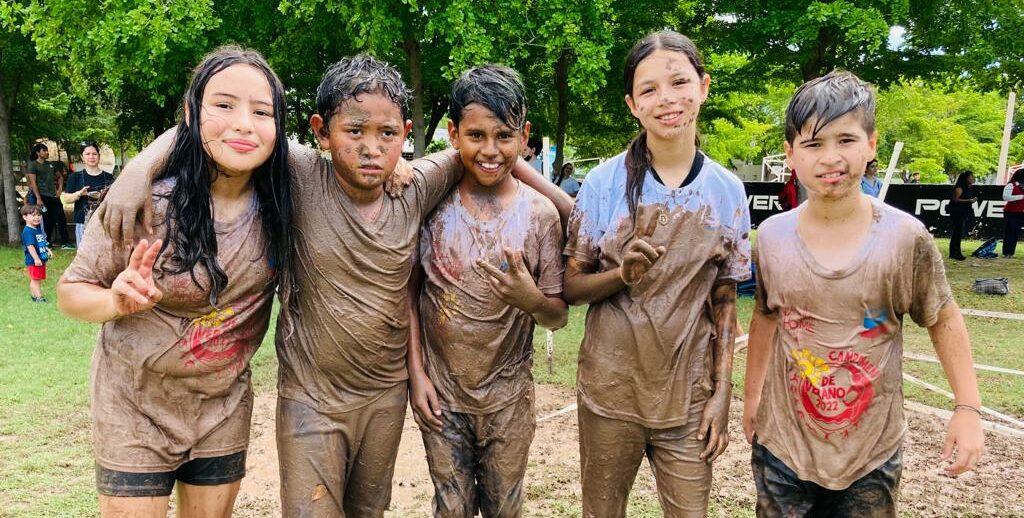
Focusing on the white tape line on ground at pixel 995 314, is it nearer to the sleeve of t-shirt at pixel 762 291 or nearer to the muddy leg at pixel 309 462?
the sleeve of t-shirt at pixel 762 291

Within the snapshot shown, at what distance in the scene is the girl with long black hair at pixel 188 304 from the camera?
2.19 meters

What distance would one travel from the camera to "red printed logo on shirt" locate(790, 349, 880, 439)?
7.36 ft

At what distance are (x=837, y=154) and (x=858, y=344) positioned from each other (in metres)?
0.61

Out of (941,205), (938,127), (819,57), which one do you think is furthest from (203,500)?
(938,127)

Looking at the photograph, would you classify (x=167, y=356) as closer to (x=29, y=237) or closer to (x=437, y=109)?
(x=29, y=237)

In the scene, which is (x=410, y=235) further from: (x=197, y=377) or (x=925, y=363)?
(x=925, y=363)

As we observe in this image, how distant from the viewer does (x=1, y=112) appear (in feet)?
45.4

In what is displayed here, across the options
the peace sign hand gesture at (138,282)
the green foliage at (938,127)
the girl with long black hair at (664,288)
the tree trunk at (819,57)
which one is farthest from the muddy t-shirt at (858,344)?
the green foliage at (938,127)

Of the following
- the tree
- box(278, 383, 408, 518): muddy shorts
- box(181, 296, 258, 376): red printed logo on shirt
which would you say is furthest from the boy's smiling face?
the tree

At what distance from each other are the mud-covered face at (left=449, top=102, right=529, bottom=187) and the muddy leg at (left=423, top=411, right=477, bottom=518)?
926 mm

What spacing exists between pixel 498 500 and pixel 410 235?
1069 millimetres

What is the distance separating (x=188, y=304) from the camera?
2.23 metres

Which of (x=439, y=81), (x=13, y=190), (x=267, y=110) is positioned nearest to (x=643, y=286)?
(x=267, y=110)

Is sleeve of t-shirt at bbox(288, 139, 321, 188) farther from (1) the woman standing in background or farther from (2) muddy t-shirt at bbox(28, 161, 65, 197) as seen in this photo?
(2) muddy t-shirt at bbox(28, 161, 65, 197)
